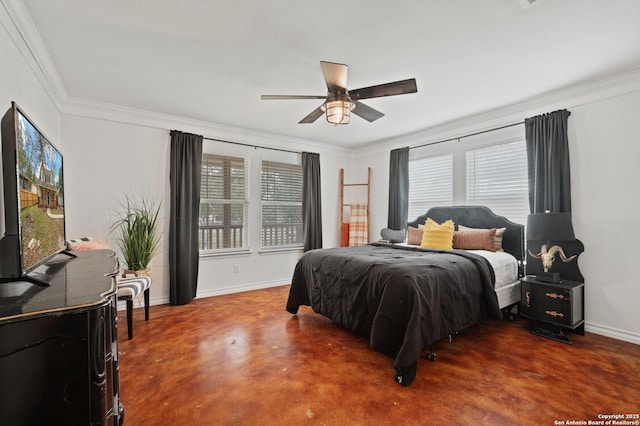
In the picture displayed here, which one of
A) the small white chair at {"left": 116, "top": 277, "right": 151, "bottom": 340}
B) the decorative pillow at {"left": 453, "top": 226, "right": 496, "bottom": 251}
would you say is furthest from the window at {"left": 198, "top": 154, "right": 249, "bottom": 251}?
the decorative pillow at {"left": 453, "top": 226, "right": 496, "bottom": 251}

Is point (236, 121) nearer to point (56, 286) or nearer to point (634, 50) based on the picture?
point (56, 286)

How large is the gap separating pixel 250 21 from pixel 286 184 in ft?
10.4

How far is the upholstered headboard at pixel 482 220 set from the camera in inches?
138

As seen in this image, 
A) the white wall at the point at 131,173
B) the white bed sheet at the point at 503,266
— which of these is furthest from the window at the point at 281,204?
the white bed sheet at the point at 503,266

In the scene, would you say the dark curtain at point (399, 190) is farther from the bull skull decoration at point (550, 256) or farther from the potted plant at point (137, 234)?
the potted plant at point (137, 234)

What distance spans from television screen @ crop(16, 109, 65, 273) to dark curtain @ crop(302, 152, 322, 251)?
3.47 m

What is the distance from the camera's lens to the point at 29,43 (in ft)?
7.00

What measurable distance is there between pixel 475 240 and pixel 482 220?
419 mm

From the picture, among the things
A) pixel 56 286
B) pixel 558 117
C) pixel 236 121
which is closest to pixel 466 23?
pixel 558 117

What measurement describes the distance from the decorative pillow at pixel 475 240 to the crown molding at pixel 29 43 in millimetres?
4401

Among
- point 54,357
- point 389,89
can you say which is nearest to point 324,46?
point 389,89

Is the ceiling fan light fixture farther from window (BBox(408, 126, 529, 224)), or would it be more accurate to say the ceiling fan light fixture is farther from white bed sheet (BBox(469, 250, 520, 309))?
window (BBox(408, 126, 529, 224))

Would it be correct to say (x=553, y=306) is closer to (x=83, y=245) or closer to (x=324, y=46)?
(x=324, y=46)

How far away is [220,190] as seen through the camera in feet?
14.6
